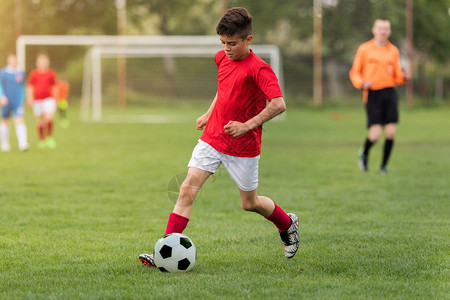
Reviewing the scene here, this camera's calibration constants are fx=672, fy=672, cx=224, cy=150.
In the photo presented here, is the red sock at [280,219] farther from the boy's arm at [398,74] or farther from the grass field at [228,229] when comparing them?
the boy's arm at [398,74]

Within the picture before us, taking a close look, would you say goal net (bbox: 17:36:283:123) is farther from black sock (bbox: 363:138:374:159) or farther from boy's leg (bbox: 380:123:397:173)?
boy's leg (bbox: 380:123:397:173)

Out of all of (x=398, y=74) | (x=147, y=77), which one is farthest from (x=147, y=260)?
(x=147, y=77)

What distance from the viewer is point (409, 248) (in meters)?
5.02

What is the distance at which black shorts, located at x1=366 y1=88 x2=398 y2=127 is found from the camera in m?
9.49

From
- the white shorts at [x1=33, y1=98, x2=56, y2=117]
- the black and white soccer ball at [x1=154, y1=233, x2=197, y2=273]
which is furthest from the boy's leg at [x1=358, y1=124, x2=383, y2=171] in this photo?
the white shorts at [x1=33, y1=98, x2=56, y2=117]

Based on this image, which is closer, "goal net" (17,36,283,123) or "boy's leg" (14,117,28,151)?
"boy's leg" (14,117,28,151)

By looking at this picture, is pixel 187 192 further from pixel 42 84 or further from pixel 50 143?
pixel 42 84

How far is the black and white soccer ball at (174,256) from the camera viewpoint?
4266 mm

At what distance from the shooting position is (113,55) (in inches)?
1050

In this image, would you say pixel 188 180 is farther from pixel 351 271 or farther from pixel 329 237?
pixel 329 237

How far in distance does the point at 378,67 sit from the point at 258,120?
19.0ft

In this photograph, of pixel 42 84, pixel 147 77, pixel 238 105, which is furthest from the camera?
pixel 147 77

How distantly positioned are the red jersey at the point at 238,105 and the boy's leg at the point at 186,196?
0.72 feet

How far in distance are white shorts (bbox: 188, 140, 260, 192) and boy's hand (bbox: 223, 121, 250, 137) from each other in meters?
0.35
